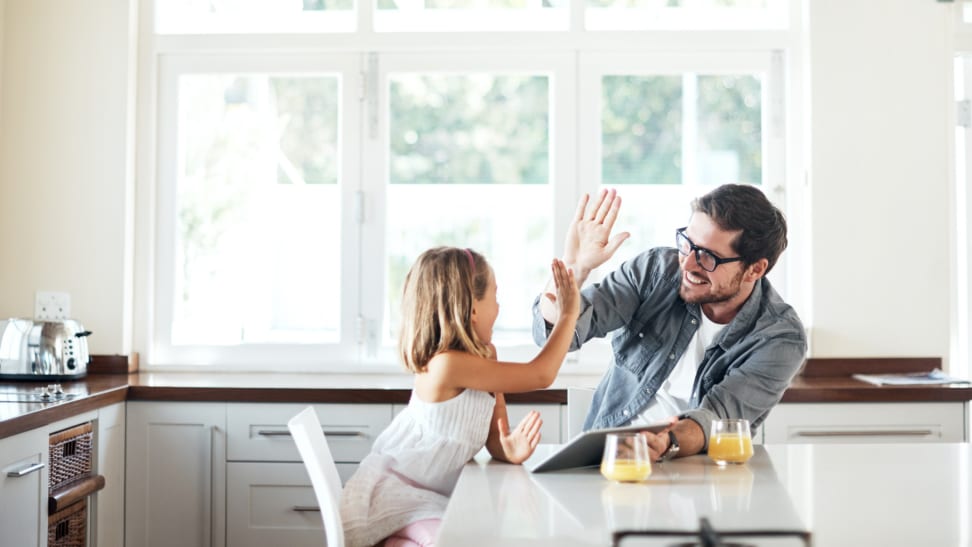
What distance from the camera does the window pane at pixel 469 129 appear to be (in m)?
3.73

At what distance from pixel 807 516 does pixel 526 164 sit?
7.45 ft

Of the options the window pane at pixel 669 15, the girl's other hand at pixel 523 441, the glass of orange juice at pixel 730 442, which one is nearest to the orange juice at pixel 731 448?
the glass of orange juice at pixel 730 442

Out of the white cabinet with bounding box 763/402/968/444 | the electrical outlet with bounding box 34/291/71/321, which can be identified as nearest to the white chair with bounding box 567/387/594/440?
the white cabinet with bounding box 763/402/968/444

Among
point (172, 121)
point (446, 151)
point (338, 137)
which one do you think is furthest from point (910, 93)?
point (172, 121)

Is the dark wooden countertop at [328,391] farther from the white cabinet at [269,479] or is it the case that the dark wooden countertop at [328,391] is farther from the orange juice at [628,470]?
the orange juice at [628,470]

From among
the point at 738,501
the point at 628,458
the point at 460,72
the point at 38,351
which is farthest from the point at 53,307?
the point at 738,501

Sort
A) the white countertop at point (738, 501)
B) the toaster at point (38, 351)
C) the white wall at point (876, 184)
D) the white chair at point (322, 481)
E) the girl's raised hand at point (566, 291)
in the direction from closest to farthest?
the white countertop at point (738, 501)
the white chair at point (322, 481)
the girl's raised hand at point (566, 291)
the toaster at point (38, 351)
the white wall at point (876, 184)

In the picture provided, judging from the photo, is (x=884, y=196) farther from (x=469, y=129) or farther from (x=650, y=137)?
(x=469, y=129)

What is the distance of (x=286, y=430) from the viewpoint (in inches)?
127

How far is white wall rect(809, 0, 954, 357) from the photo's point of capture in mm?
3588

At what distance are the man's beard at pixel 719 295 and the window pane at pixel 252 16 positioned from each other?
1984 millimetres

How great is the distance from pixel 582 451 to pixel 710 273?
0.59 metres

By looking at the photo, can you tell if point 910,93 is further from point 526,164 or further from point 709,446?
point 709,446

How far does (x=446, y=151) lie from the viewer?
3740 millimetres
